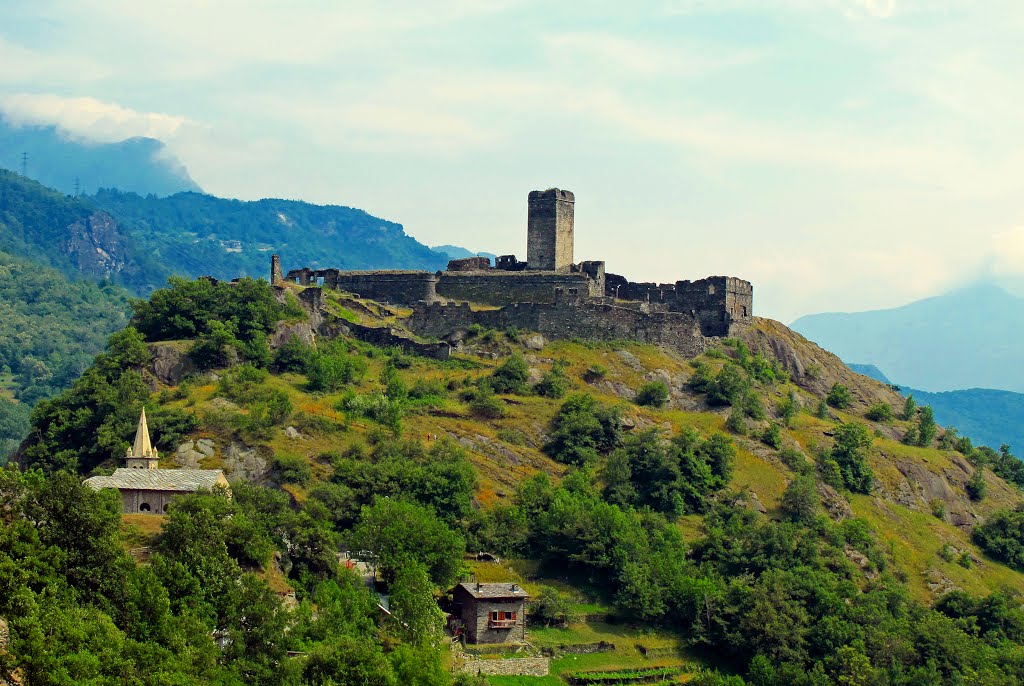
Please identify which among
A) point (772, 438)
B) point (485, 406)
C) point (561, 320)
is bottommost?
point (772, 438)

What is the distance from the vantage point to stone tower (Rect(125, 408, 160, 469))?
68688 mm

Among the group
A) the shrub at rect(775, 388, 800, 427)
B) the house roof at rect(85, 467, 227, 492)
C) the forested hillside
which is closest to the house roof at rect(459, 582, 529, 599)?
the forested hillside

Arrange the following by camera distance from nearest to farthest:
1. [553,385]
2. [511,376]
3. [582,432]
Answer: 1. [582,432]
2. [553,385]
3. [511,376]

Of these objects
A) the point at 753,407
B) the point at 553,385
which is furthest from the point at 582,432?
the point at 753,407

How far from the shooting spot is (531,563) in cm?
7350

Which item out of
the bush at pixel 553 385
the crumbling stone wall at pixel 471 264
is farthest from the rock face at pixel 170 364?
the crumbling stone wall at pixel 471 264

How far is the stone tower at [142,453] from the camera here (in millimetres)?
68688

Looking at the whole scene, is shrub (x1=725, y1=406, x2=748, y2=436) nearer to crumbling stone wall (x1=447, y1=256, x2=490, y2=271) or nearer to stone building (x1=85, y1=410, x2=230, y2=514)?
crumbling stone wall (x1=447, y1=256, x2=490, y2=271)

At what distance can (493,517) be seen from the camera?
75062 millimetres

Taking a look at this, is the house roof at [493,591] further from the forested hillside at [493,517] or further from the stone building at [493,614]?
the forested hillside at [493,517]

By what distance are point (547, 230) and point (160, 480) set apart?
44.8 m

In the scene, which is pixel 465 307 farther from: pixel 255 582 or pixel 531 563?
pixel 255 582

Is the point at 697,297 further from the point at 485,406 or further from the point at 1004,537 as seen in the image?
the point at 1004,537

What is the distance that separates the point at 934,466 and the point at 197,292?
46080 mm
